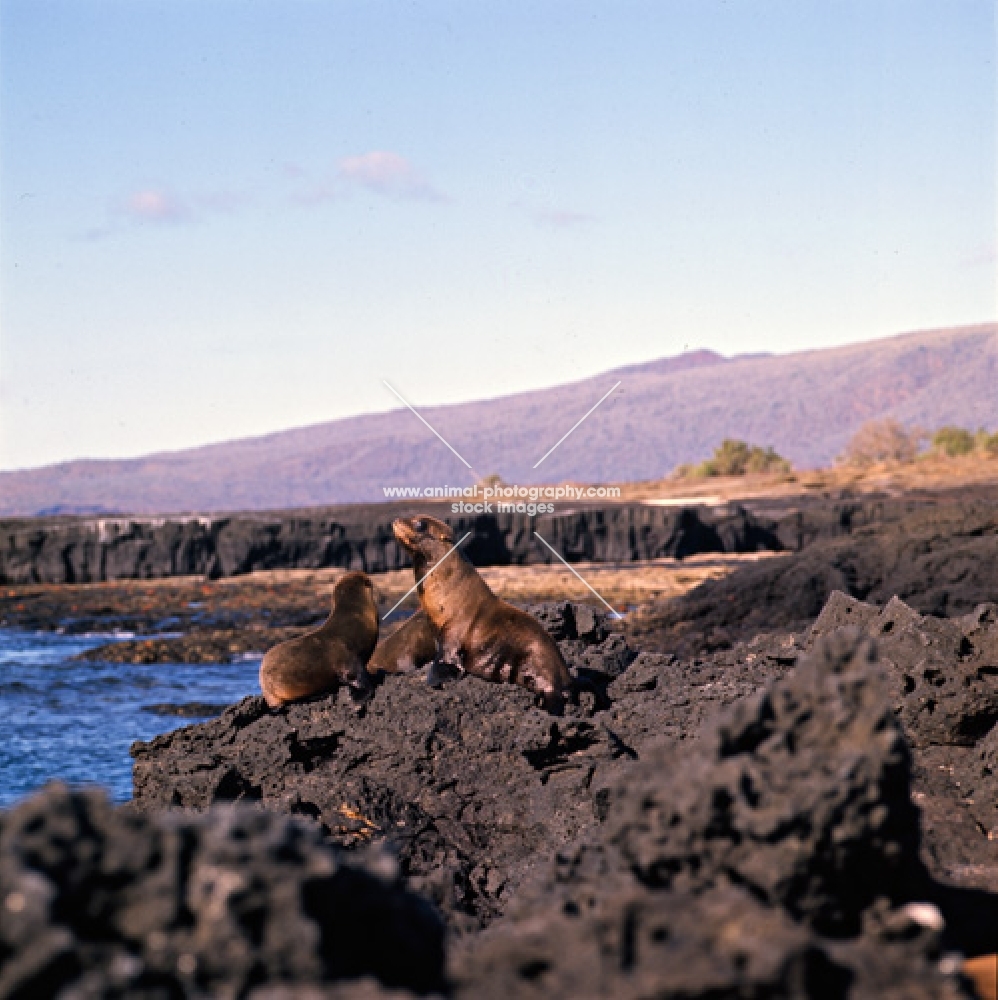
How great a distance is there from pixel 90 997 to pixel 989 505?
23.6 metres

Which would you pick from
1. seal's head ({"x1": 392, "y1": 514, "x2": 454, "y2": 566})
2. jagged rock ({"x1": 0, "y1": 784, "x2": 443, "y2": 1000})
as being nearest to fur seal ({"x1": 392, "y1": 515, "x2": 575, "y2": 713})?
seal's head ({"x1": 392, "y1": 514, "x2": 454, "y2": 566})

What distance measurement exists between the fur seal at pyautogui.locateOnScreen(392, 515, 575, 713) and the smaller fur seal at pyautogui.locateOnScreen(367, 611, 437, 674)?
0.17m

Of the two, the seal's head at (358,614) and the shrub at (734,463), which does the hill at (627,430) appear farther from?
the seal's head at (358,614)

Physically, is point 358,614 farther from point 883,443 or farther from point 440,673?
point 883,443

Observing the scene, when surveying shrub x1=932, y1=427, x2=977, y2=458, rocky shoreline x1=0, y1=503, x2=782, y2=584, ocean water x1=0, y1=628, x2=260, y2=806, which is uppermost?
shrub x1=932, y1=427, x2=977, y2=458

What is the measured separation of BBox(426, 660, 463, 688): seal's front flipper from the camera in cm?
775

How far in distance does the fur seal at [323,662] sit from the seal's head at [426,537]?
550 mm

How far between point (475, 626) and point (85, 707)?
1201cm

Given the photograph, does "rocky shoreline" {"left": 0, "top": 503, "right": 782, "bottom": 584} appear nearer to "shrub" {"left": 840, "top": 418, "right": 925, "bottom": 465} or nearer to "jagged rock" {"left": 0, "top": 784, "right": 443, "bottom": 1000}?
"shrub" {"left": 840, "top": 418, "right": 925, "bottom": 465}

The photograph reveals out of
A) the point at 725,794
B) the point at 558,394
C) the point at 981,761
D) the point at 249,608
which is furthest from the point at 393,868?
the point at 558,394

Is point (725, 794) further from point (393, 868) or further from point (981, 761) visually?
point (981, 761)

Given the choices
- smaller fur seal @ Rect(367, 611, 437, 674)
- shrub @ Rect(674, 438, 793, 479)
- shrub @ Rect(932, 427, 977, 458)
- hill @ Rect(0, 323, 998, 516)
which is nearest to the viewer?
smaller fur seal @ Rect(367, 611, 437, 674)

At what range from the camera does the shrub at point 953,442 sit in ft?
193

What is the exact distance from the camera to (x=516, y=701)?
7551 millimetres
